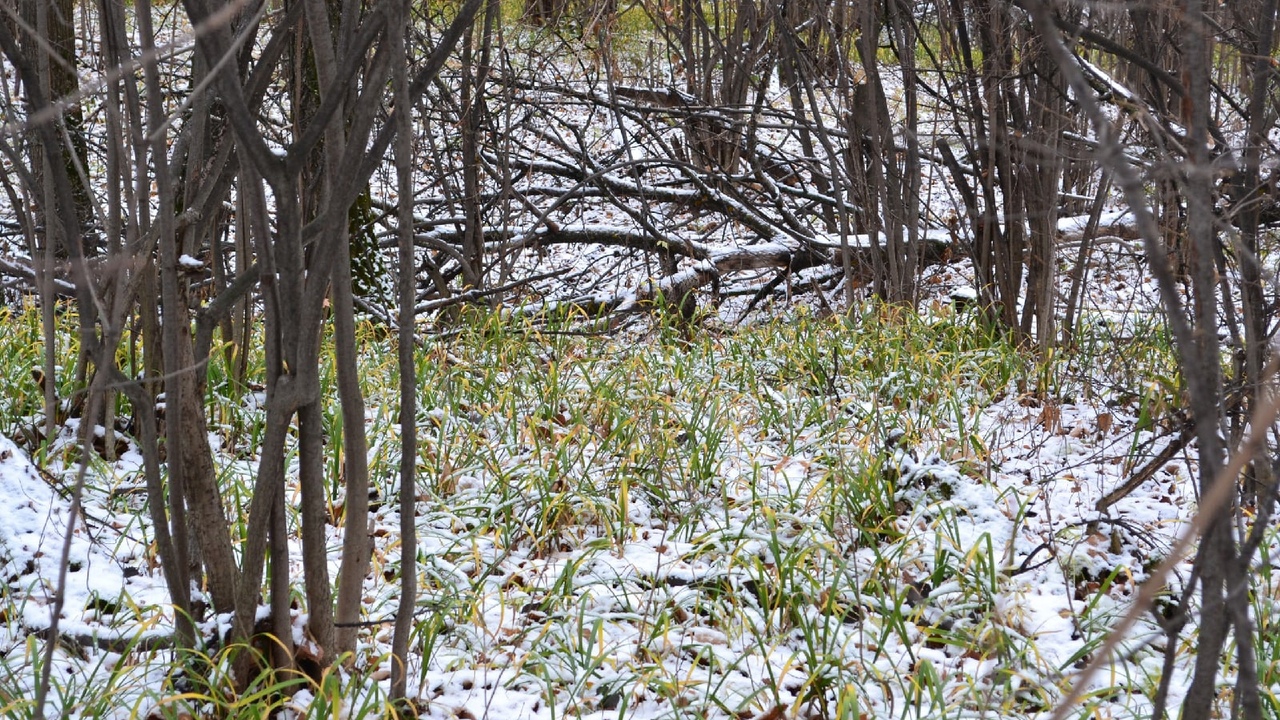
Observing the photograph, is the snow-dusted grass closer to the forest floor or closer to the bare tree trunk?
the forest floor

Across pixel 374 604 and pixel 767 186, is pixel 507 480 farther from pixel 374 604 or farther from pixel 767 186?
pixel 767 186

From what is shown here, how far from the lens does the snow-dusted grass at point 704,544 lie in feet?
6.86

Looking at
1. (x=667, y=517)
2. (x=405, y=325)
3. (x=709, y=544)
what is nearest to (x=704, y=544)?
(x=709, y=544)

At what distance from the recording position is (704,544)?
2.68 m

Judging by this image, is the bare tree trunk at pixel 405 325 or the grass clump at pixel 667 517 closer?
the bare tree trunk at pixel 405 325

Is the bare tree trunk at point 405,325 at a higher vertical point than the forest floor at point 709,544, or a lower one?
higher

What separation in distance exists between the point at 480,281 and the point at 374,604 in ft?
11.7

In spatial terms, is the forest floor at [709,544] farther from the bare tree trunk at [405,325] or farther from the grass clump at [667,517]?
the bare tree trunk at [405,325]

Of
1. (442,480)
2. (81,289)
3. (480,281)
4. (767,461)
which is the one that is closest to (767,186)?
(480,281)

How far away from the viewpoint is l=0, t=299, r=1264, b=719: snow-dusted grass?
2.09 m

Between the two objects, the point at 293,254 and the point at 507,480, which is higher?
the point at 293,254

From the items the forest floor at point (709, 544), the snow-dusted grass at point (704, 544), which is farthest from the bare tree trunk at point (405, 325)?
the forest floor at point (709, 544)

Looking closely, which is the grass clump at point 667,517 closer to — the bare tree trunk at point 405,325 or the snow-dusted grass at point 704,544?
the snow-dusted grass at point 704,544

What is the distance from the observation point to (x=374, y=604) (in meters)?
2.40
